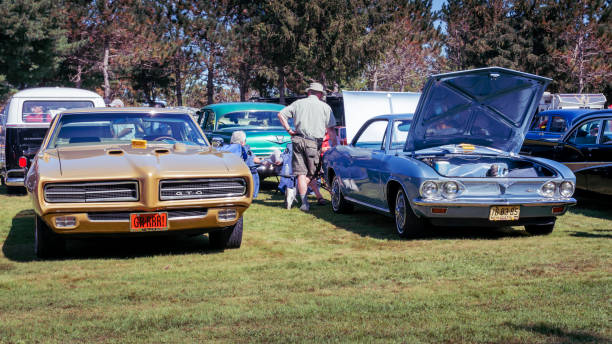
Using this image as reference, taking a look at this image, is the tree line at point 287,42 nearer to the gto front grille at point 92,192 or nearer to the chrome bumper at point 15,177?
the chrome bumper at point 15,177

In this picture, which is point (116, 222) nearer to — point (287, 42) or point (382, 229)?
point (382, 229)

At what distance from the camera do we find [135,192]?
6.20 meters

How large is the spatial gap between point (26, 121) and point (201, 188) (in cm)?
780

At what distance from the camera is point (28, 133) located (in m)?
12.7

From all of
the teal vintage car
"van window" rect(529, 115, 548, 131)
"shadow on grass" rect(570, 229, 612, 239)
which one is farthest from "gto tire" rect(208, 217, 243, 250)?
"van window" rect(529, 115, 548, 131)

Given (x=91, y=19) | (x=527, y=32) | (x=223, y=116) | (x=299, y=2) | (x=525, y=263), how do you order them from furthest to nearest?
(x=527, y=32) < (x=91, y=19) < (x=299, y=2) < (x=223, y=116) < (x=525, y=263)

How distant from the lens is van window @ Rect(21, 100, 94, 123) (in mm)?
12905

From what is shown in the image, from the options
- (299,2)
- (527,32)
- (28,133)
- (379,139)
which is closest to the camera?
(379,139)

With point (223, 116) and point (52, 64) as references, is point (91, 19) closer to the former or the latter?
point (52, 64)

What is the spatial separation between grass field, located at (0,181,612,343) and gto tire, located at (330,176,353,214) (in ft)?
5.71

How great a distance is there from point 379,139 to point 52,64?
104 feet

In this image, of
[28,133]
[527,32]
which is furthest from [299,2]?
[28,133]

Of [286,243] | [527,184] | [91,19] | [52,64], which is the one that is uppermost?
[91,19]

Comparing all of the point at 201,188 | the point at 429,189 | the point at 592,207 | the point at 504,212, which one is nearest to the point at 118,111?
the point at 201,188
